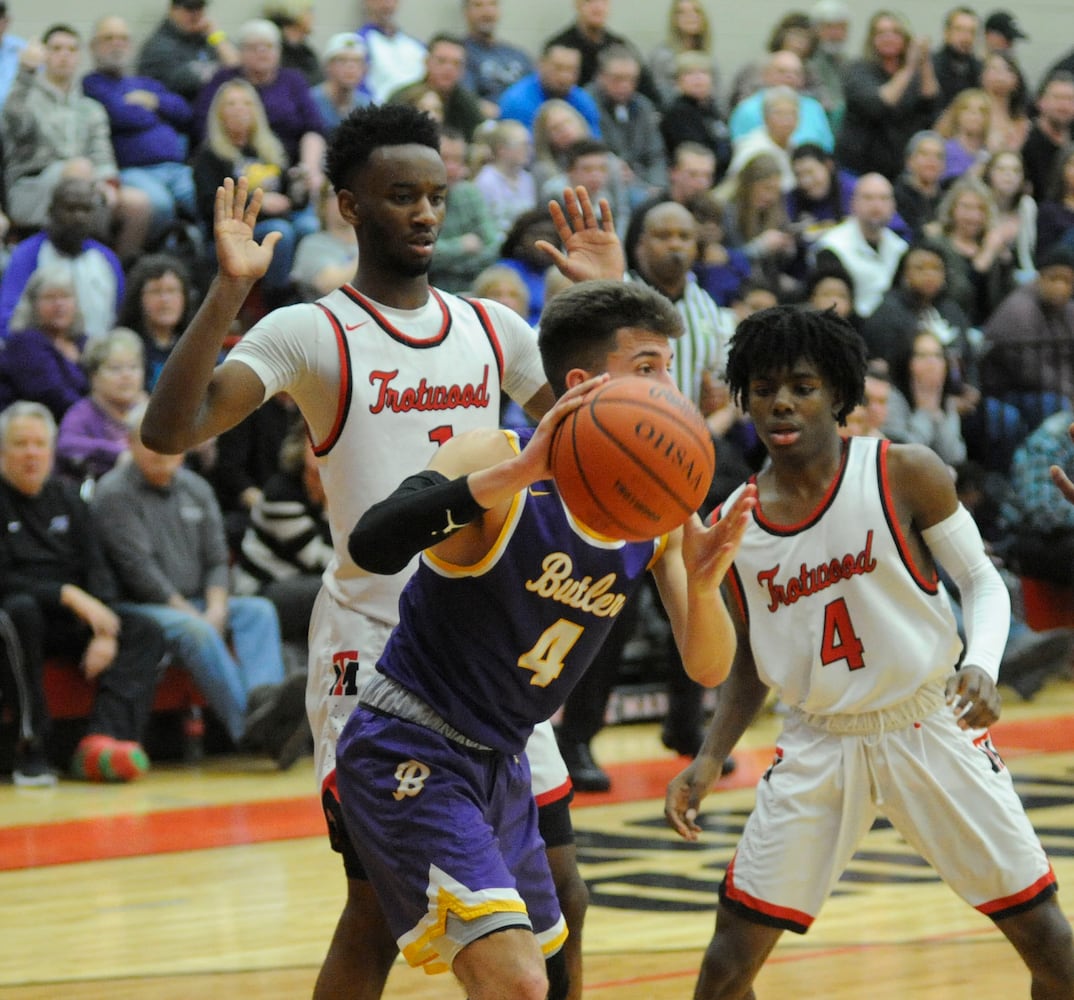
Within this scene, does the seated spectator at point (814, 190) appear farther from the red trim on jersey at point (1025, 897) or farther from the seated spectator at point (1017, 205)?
the red trim on jersey at point (1025, 897)

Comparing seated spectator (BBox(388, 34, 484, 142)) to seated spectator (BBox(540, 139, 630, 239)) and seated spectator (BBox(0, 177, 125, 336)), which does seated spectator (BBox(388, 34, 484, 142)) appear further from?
seated spectator (BBox(0, 177, 125, 336))

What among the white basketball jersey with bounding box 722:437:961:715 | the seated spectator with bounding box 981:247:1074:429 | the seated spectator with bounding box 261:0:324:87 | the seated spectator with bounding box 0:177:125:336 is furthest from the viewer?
the seated spectator with bounding box 261:0:324:87

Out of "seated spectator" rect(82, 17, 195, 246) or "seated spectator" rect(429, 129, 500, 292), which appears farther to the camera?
"seated spectator" rect(82, 17, 195, 246)

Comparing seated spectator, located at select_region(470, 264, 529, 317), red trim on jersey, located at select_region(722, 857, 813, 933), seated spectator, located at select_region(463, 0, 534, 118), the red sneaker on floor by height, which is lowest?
the red sneaker on floor

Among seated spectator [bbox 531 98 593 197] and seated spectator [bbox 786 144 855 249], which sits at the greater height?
seated spectator [bbox 531 98 593 197]

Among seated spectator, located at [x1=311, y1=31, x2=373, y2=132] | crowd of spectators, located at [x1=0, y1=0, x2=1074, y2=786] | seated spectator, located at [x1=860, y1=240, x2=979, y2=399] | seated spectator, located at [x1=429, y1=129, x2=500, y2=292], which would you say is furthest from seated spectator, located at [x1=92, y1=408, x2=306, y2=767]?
seated spectator, located at [x1=860, y1=240, x2=979, y2=399]

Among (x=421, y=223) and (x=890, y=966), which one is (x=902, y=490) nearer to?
(x=421, y=223)

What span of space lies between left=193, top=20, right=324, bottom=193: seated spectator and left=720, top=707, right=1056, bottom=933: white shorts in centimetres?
723

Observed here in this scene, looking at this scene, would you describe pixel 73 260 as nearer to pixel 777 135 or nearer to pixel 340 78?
pixel 340 78

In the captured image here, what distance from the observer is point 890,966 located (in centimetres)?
558

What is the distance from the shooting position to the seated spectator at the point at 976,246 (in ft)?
42.9

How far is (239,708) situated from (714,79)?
7.08 m

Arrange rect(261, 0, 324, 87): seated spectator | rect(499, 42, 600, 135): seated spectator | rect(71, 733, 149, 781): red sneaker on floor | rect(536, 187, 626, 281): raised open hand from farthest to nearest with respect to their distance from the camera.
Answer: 1. rect(499, 42, 600, 135): seated spectator
2. rect(261, 0, 324, 87): seated spectator
3. rect(71, 733, 149, 781): red sneaker on floor
4. rect(536, 187, 626, 281): raised open hand

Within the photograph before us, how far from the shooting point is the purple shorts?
3.60 m
